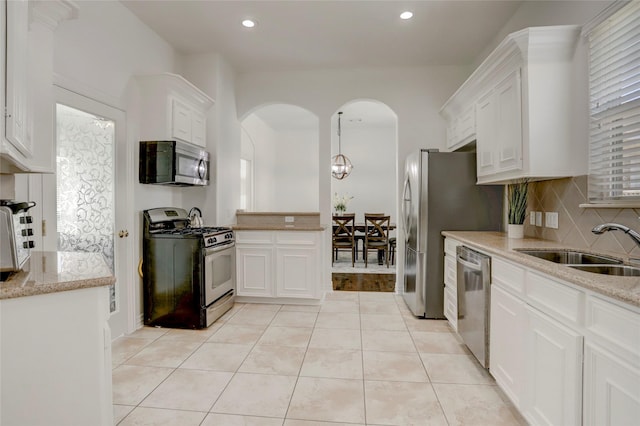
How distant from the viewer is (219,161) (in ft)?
12.8

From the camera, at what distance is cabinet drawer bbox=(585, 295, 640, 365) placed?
3.38 ft

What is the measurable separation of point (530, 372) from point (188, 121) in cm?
345

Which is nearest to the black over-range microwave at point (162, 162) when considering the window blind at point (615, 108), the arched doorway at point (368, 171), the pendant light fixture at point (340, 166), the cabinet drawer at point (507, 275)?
the cabinet drawer at point (507, 275)

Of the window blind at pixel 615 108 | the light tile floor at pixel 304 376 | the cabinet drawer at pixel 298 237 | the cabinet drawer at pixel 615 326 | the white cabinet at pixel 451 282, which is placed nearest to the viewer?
the cabinet drawer at pixel 615 326

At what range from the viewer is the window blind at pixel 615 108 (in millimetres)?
1714

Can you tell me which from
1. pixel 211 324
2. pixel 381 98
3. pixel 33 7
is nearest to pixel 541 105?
pixel 381 98

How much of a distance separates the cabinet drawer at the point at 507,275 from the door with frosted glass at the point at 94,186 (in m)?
2.92

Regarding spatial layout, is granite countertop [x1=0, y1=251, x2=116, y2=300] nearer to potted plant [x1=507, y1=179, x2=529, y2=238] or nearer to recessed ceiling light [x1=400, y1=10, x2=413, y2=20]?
potted plant [x1=507, y1=179, x2=529, y2=238]

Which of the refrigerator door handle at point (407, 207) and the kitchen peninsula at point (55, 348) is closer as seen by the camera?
the kitchen peninsula at point (55, 348)

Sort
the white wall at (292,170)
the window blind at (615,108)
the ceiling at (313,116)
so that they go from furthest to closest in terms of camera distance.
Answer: the white wall at (292,170) → the ceiling at (313,116) → the window blind at (615,108)

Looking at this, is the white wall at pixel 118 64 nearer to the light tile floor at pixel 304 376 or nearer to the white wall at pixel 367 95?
the light tile floor at pixel 304 376

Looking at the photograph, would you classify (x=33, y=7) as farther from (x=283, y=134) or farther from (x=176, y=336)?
(x=283, y=134)

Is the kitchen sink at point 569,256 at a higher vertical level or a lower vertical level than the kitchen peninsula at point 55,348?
higher

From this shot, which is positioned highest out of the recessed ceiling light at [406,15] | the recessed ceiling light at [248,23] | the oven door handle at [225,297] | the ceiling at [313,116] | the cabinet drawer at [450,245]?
the ceiling at [313,116]
